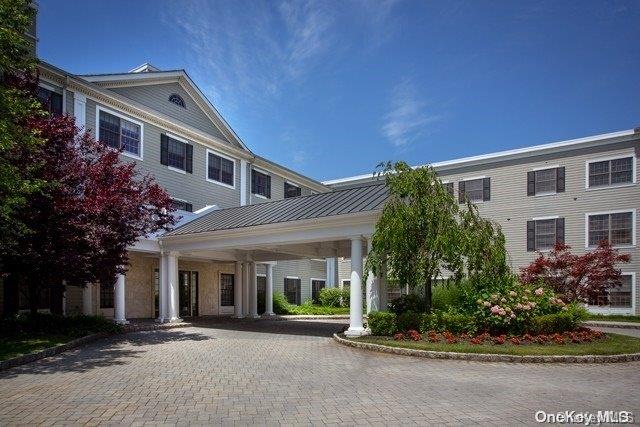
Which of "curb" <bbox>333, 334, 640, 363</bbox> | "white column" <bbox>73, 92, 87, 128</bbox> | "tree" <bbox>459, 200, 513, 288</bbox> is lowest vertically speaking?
"curb" <bbox>333, 334, 640, 363</bbox>

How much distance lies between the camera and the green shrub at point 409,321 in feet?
46.1

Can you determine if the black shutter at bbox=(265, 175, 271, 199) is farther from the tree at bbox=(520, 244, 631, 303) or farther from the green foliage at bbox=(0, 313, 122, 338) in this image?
the tree at bbox=(520, 244, 631, 303)

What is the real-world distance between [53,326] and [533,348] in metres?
13.2

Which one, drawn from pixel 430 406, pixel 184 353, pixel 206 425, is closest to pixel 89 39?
pixel 184 353

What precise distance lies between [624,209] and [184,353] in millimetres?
24006

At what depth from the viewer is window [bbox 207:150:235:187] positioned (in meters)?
25.0

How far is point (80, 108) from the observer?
60.3ft

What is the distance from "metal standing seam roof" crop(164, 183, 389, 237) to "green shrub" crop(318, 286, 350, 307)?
12480 mm

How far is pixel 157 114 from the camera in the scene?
21.6m

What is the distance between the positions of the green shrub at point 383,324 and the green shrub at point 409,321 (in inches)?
5.6

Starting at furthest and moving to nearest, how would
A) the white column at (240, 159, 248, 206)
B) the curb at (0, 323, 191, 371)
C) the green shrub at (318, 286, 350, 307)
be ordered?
the green shrub at (318, 286, 350, 307), the white column at (240, 159, 248, 206), the curb at (0, 323, 191, 371)

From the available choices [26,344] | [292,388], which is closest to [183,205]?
[26,344]

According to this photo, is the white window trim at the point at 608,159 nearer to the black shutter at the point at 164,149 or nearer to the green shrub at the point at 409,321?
the green shrub at the point at 409,321

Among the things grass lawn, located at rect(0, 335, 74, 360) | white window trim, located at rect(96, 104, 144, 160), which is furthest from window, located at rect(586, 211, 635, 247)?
grass lawn, located at rect(0, 335, 74, 360)
